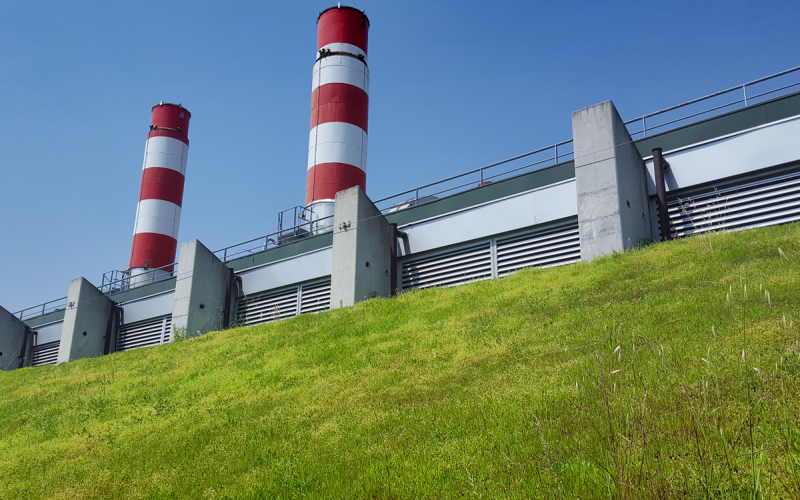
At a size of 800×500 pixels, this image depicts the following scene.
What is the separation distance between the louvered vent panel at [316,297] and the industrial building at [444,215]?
0.05 m

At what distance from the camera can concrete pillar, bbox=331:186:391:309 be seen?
680 inches

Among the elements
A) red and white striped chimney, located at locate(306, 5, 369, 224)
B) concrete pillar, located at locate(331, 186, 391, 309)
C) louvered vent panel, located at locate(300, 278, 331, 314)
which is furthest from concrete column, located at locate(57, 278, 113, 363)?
concrete pillar, located at locate(331, 186, 391, 309)

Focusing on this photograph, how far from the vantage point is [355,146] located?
26656 millimetres

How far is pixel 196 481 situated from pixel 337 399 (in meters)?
2.20

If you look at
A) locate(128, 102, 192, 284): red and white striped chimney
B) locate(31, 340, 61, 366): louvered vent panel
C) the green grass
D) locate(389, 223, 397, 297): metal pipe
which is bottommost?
the green grass

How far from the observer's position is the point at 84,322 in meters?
26.2

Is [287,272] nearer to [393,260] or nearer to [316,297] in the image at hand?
[316,297]

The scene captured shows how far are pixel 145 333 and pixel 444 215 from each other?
15789 millimetres

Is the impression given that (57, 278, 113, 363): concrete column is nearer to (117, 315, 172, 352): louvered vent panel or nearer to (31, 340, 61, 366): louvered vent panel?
(117, 315, 172, 352): louvered vent panel

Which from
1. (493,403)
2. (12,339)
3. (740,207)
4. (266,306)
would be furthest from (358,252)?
(12,339)

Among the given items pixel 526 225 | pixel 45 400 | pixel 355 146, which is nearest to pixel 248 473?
pixel 45 400

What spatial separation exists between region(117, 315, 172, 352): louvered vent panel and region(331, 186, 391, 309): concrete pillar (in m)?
10.8

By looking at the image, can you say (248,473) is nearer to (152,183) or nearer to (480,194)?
(480,194)

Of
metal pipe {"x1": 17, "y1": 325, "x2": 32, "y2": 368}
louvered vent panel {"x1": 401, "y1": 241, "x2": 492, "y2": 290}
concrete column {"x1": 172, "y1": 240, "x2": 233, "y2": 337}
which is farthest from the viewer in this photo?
metal pipe {"x1": 17, "y1": 325, "x2": 32, "y2": 368}
